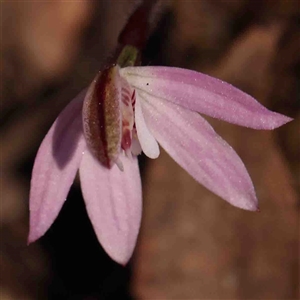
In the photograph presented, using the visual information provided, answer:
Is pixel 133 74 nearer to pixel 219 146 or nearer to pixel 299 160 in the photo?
pixel 219 146

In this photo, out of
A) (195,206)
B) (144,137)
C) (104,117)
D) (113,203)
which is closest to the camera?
(104,117)

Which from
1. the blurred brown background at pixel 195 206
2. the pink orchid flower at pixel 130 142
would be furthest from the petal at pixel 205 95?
the blurred brown background at pixel 195 206

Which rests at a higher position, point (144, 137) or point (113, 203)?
point (144, 137)

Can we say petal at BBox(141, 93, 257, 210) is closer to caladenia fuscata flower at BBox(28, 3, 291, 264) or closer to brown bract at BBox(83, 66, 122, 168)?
caladenia fuscata flower at BBox(28, 3, 291, 264)

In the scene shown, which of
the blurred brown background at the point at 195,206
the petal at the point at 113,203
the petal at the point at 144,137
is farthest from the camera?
the blurred brown background at the point at 195,206

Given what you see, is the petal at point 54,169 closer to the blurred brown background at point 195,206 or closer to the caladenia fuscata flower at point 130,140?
the caladenia fuscata flower at point 130,140

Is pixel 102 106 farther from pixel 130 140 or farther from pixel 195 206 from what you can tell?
pixel 195 206

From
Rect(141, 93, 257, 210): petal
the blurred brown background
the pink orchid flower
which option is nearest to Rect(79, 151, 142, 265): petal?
the pink orchid flower

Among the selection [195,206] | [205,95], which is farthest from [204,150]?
[195,206]

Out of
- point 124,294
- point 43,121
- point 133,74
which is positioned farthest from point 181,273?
point 133,74
